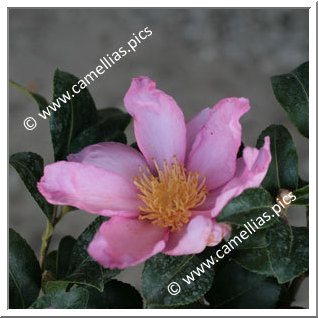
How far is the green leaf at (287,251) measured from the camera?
470 mm

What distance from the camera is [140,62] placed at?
2656 millimetres

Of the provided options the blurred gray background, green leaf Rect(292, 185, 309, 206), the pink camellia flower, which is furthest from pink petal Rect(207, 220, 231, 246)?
the blurred gray background

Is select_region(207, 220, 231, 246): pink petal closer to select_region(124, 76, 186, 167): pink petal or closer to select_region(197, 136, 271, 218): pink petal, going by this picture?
select_region(197, 136, 271, 218): pink petal

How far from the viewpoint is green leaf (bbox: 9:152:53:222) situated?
0.56 m

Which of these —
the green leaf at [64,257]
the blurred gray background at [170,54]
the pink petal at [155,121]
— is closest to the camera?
the pink petal at [155,121]

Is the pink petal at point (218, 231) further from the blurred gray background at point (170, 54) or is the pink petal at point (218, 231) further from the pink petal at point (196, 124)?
the blurred gray background at point (170, 54)

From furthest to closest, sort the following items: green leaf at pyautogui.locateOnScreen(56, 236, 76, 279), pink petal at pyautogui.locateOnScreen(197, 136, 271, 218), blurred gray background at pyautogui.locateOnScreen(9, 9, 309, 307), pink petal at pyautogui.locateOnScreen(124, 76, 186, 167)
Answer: blurred gray background at pyautogui.locateOnScreen(9, 9, 309, 307) < green leaf at pyautogui.locateOnScreen(56, 236, 76, 279) < pink petal at pyautogui.locateOnScreen(124, 76, 186, 167) < pink petal at pyautogui.locateOnScreen(197, 136, 271, 218)

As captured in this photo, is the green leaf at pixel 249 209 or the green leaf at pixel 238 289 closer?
the green leaf at pixel 249 209

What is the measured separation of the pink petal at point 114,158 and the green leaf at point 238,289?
151 millimetres

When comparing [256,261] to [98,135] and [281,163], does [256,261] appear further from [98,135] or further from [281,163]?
[98,135]

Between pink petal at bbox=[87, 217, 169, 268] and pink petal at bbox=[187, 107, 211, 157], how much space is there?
10cm

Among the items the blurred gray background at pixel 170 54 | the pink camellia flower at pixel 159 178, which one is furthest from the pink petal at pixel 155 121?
the blurred gray background at pixel 170 54

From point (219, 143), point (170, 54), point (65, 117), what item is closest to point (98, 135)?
point (65, 117)

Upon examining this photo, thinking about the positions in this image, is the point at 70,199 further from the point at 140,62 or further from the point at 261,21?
the point at 261,21
